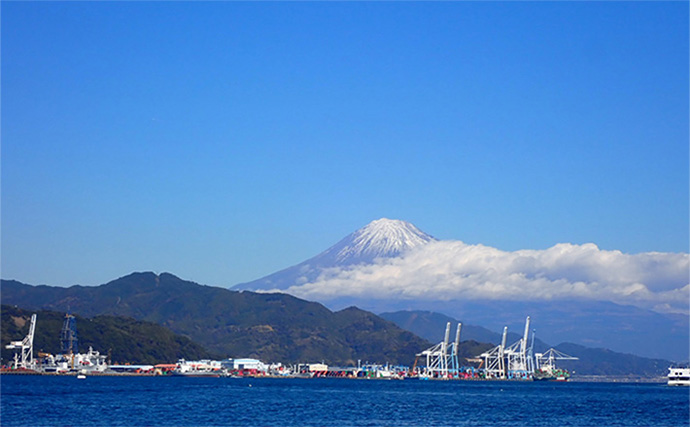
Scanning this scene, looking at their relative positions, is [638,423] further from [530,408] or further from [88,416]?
[88,416]

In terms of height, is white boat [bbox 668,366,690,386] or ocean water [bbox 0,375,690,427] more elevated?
white boat [bbox 668,366,690,386]

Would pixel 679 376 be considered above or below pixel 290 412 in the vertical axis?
above

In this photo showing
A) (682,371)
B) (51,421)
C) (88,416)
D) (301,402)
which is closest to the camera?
(51,421)

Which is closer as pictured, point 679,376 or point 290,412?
point 290,412

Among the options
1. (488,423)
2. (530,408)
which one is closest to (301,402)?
(530,408)

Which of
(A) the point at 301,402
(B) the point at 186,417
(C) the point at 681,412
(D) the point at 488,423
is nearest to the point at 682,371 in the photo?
(C) the point at 681,412

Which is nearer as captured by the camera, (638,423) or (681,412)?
(638,423)

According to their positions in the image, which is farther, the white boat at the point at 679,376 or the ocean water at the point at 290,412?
the white boat at the point at 679,376

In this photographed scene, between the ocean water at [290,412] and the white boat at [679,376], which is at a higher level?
the white boat at [679,376]

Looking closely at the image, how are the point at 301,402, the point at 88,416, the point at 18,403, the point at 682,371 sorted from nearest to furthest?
1. the point at 88,416
2. the point at 18,403
3. the point at 301,402
4. the point at 682,371

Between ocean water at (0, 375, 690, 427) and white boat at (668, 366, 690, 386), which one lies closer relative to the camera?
ocean water at (0, 375, 690, 427)
